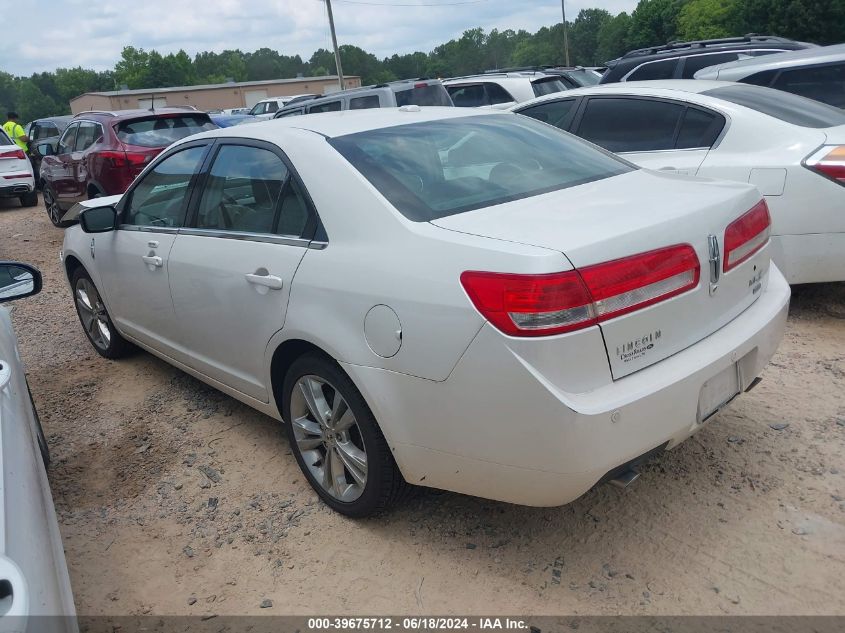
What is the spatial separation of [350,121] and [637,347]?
71.9 inches

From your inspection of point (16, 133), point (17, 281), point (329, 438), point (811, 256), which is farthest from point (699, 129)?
point (16, 133)

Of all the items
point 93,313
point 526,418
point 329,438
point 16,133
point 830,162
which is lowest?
point 329,438

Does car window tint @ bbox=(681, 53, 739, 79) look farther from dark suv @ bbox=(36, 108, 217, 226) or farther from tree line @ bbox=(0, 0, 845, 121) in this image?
tree line @ bbox=(0, 0, 845, 121)

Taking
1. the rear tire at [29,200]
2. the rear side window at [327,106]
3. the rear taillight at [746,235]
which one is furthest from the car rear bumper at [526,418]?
the rear tire at [29,200]

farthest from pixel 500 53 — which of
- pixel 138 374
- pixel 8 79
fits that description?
pixel 138 374

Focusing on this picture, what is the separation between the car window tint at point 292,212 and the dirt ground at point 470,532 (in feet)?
3.99

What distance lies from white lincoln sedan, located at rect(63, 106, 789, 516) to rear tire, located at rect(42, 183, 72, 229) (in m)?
8.97

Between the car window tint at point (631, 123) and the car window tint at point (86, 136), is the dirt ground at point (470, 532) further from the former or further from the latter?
the car window tint at point (86, 136)

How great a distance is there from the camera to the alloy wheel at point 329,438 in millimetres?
2966

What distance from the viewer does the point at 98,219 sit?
4.34 metres

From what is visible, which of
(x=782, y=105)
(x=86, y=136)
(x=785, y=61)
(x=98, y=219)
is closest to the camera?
(x=98, y=219)

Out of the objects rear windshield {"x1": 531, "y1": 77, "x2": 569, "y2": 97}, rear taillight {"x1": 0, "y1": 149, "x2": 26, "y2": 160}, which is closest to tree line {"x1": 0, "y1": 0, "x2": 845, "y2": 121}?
rear windshield {"x1": 531, "y1": 77, "x2": 569, "y2": 97}

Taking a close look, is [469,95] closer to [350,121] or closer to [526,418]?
[350,121]

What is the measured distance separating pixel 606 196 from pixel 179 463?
2517mm
